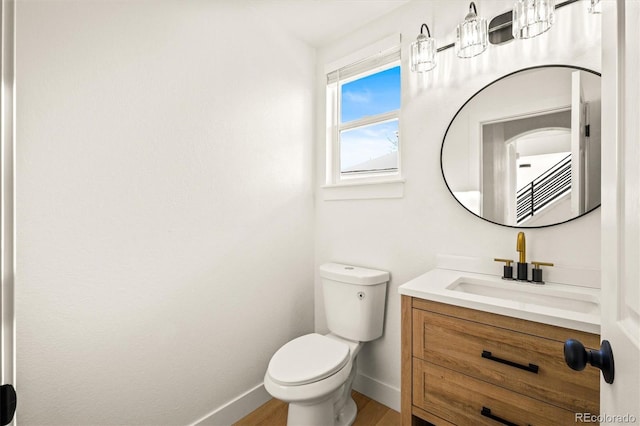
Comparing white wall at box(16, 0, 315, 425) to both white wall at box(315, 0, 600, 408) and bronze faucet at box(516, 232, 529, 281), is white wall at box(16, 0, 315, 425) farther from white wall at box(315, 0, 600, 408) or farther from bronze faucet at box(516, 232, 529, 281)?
bronze faucet at box(516, 232, 529, 281)

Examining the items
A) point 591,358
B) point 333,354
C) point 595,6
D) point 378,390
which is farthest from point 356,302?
point 595,6

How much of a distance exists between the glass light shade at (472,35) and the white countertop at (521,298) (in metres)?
1.06

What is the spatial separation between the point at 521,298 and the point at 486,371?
0.39 m

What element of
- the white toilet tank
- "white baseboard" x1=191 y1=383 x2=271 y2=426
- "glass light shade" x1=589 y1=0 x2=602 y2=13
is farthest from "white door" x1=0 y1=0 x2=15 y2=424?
"glass light shade" x1=589 y1=0 x2=602 y2=13

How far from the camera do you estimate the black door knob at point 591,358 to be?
0.52 m

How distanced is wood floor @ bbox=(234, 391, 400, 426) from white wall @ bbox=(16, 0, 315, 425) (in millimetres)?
168

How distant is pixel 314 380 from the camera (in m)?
1.37

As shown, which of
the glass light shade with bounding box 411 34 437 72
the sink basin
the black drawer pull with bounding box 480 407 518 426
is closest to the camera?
the black drawer pull with bounding box 480 407 518 426

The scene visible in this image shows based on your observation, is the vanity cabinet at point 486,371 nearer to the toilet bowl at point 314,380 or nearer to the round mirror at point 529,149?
the toilet bowl at point 314,380

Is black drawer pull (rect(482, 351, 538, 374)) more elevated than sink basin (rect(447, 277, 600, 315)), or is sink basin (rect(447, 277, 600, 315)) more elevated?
sink basin (rect(447, 277, 600, 315))

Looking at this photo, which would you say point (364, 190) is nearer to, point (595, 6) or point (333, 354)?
point (333, 354)

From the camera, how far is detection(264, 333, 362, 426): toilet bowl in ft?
4.42

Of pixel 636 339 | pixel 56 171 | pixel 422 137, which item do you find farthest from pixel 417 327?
pixel 56 171

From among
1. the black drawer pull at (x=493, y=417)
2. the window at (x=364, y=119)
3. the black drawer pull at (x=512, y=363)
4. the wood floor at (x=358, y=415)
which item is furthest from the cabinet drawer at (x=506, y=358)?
the window at (x=364, y=119)
